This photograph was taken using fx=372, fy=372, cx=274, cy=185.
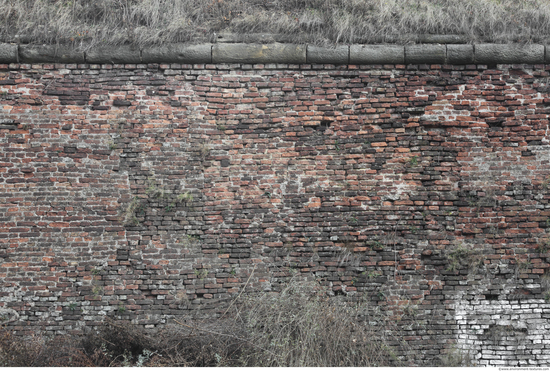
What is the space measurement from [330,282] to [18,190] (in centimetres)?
432

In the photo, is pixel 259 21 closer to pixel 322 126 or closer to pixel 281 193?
pixel 322 126

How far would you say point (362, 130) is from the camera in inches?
200

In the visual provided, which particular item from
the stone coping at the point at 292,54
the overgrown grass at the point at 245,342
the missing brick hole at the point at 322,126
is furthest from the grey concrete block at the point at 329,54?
the overgrown grass at the point at 245,342

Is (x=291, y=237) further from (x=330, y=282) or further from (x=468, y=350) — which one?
(x=468, y=350)

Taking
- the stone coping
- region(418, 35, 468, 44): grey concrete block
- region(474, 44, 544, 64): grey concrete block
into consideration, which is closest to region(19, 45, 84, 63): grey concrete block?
the stone coping

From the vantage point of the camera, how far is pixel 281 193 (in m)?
5.02

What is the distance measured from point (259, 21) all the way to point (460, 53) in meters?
2.80

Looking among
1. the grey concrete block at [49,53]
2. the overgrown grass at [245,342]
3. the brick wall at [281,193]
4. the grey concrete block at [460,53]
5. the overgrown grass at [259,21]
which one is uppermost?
the overgrown grass at [259,21]

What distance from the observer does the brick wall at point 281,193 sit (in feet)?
16.0

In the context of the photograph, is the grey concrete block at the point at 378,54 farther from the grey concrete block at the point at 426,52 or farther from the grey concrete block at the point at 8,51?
the grey concrete block at the point at 8,51

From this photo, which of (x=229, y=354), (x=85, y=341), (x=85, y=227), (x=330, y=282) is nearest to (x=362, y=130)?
(x=330, y=282)

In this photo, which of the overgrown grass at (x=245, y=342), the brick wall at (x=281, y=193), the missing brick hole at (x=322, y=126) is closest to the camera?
the overgrown grass at (x=245, y=342)

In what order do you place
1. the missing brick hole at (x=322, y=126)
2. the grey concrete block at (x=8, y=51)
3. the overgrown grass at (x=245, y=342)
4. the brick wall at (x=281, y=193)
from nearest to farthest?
the overgrown grass at (x=245, y=342), the brick wall at (x=281, y=193), the grey concrete block at (x=8, y=51), the missing brick hole at (x=322, y=126)

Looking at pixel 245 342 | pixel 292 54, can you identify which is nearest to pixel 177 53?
pixel 292 54
